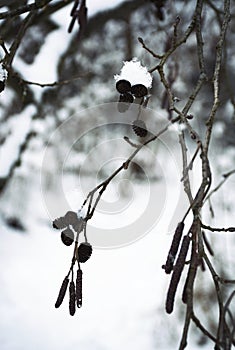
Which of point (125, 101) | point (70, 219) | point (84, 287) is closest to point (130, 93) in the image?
point (125, 101)

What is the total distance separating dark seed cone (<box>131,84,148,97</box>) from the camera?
0.68m

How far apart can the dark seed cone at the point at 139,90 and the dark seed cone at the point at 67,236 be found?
0.61ft

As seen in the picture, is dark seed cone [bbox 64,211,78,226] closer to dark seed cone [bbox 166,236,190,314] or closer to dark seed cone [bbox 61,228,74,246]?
dark seed cone [bbox 61,228,74,246]

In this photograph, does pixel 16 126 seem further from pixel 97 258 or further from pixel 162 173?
pixel 97 258

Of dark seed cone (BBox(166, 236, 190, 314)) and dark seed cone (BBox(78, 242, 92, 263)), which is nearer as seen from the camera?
dark seed cone (BBox(166, 236, 190, 314))

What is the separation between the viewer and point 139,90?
0.68 m

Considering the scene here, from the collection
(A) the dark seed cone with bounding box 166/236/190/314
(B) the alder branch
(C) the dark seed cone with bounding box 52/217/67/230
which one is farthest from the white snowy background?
(A) the dark seed cone with bounding box 166/236/190/314

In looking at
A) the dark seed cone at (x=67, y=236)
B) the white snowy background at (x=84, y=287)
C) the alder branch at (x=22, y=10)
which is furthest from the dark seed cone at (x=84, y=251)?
the white snowy background at (x=84, y=287)

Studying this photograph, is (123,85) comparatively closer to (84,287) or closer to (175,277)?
(175,277)

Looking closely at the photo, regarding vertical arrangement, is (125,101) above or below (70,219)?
above

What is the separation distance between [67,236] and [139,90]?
0.20 m

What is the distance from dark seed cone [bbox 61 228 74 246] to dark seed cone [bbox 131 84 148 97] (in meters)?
0.19

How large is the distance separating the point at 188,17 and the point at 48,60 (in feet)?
1.66

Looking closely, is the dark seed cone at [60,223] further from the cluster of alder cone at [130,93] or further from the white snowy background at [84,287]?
the white snowy background at [84,287]
